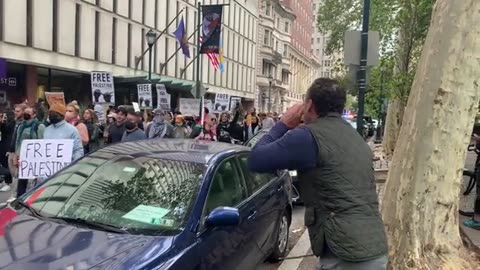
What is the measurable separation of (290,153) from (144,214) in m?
1.49

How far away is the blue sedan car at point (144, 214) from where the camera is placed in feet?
10.3

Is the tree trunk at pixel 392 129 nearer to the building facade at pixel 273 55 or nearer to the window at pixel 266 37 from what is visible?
the building facade at pixel 273 55

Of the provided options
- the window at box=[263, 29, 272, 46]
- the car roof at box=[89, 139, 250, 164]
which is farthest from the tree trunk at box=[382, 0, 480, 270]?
the window at box=[263, 29, 272, 46]

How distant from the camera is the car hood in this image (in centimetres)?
294

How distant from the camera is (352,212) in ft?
8.94

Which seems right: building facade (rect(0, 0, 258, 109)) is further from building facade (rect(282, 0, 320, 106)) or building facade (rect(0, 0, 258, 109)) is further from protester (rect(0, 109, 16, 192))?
building facade (rect(282, 0, 320, 106))

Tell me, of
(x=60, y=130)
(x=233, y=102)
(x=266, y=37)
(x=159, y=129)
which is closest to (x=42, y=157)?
(x=60, y=130)

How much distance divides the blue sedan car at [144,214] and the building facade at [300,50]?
3225 inches

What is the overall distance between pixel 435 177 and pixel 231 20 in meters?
47.8

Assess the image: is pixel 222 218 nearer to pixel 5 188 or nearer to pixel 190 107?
pixel 5 188

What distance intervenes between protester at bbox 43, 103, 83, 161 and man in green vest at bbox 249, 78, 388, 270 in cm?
441

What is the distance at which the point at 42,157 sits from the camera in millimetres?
6363

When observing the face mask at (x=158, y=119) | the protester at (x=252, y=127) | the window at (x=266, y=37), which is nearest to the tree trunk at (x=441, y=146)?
the face mask at (x=158, y=119)

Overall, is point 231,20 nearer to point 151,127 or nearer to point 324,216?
point 151,127
